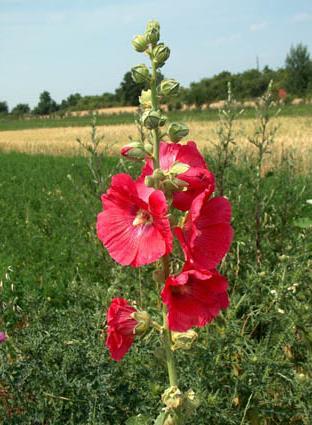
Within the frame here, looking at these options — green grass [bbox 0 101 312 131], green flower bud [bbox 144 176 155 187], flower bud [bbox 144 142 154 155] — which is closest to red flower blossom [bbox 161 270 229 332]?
green flower bud [bbox 144 176 155 187]

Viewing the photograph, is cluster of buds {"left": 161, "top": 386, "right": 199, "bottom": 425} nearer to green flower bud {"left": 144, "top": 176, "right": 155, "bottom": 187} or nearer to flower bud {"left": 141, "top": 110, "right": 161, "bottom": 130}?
green flower bud {"left": 144, "top": 176, "right": 155, "bottom": 187}

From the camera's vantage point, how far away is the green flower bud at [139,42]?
1.56 metres

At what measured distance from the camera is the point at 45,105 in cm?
10756

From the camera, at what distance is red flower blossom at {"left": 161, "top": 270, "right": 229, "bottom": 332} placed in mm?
1407

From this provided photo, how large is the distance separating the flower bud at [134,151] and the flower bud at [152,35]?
0.90ft

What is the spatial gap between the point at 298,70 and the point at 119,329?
75740mm

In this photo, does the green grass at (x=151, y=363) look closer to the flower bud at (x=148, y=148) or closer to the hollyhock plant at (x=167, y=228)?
the hollyhock plant at (x=167, y=228)

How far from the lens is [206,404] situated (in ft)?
7.54

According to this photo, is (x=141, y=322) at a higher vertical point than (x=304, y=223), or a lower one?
higher

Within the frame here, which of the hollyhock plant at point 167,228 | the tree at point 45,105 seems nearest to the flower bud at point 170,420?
the hollyhock plant at point 167,228

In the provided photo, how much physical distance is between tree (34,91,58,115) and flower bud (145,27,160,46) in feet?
355

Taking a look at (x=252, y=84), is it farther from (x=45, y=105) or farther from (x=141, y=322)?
(x=141, y=322)

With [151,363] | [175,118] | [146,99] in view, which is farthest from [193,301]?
[175,118]

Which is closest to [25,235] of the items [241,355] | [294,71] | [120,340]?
[241,355]
